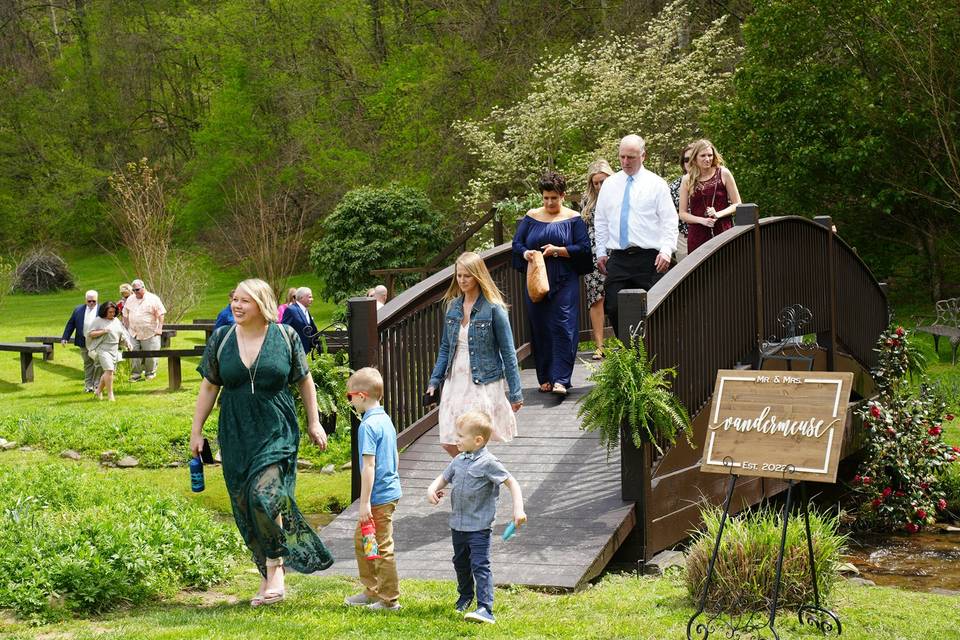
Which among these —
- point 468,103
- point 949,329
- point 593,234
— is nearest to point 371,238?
point 468,103

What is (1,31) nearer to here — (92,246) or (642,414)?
(92,246)

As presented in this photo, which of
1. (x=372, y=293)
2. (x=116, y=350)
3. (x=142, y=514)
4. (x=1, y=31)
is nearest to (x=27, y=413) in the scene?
(x=116, y=350)

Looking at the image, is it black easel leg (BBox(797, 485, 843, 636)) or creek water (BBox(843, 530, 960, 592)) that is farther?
creek water (BBox(843, 530, 960, 592))

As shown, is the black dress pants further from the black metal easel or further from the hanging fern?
the black metal easel

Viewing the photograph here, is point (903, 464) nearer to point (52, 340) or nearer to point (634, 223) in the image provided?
point (634, 223)

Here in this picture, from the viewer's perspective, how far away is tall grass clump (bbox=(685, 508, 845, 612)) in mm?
6012

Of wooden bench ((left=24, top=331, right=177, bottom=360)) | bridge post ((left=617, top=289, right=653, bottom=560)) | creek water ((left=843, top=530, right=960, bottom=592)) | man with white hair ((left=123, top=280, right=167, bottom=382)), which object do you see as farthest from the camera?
wooden bench ((left=24, top=331, right=177, bottom=360))

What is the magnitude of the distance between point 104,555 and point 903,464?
779 cm

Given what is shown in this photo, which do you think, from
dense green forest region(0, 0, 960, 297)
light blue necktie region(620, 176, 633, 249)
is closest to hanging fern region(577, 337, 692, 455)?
light blue necktie region(620, 176, 633, 249)

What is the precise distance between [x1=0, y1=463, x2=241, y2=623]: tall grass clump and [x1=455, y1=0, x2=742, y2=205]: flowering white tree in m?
18.3

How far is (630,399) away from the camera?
7.47 m

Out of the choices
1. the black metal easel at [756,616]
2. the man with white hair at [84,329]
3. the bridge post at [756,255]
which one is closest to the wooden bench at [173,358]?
the man with white hair at [84,329]

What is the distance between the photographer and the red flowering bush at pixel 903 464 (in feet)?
36.0

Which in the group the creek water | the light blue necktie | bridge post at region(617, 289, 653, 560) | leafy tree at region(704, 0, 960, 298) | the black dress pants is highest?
leafy tree at region(704, 0, 960, 298)
